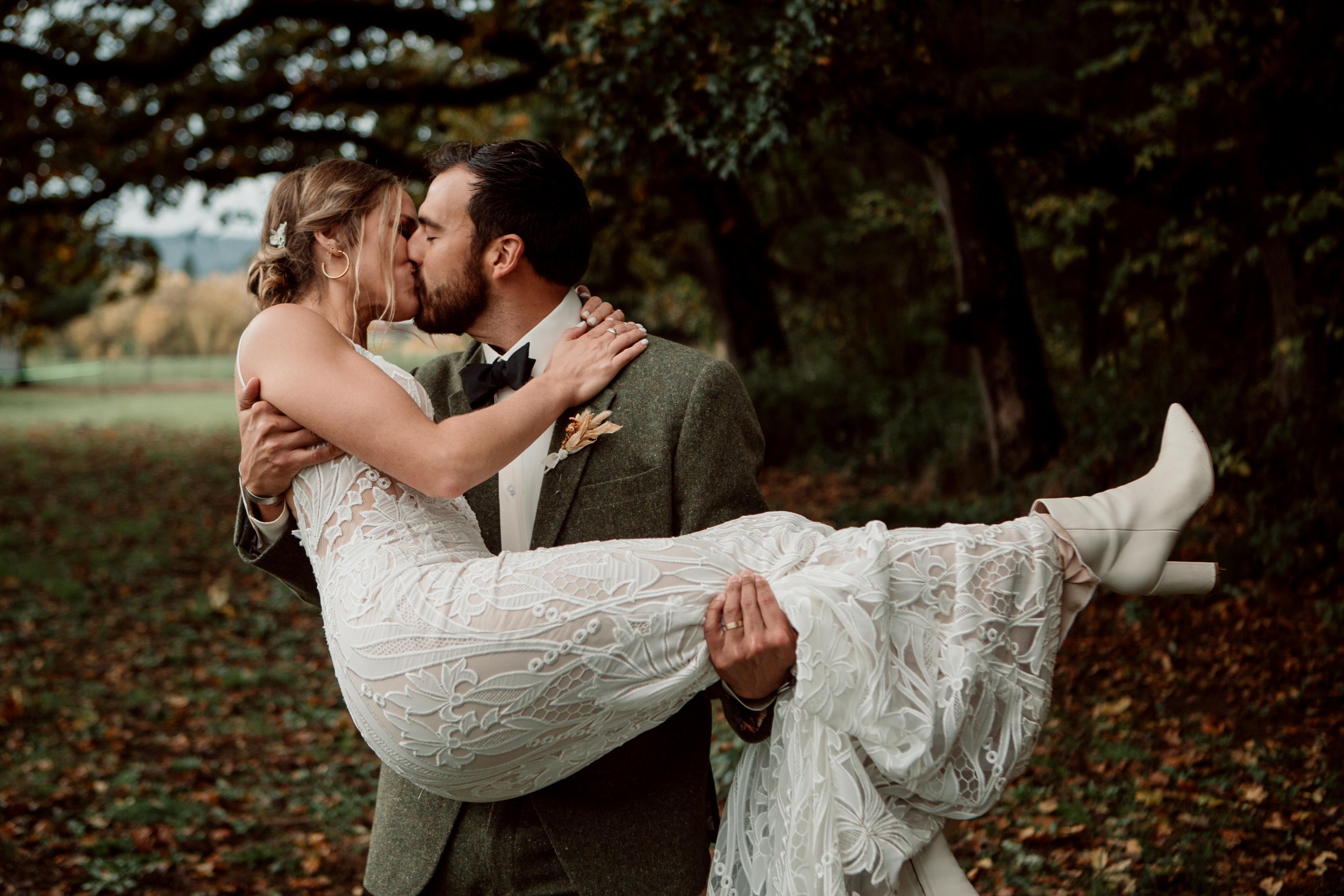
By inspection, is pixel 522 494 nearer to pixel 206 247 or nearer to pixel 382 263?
pixel 382 263

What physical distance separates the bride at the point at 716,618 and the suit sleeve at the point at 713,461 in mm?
131

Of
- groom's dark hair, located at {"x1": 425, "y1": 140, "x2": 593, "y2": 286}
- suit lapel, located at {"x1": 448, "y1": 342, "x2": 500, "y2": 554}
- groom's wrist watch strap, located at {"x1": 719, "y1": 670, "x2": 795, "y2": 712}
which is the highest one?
groom's dark hair, located at {"x1": 425, "y1": 140, "x2": 593, "y2": 286}

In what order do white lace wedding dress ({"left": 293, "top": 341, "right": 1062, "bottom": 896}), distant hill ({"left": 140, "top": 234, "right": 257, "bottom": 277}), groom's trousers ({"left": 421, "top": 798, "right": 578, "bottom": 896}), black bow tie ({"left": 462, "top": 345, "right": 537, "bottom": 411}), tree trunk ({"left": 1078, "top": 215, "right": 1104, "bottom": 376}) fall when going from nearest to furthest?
white lace wedding dress ({"left": 293, "top": 341, "right": 1062, "bottom": 896}) → groom's trousers ({"left": 421, "top": 798, "right": 578, "bottom": 896}) → black bow tie ({"left": 462, "top": 345, "right": 537, "bottom": 411}) → tree trunk ({"left": 1078, "top": 215, "right": 1104, "bottom": 376}) → distant hill ({"left": 140, "top": 234, "right": 257, "bottom": 277})

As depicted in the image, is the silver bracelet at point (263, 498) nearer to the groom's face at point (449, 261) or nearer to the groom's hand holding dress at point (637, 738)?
the groom's hand holding dress at point (637, 738)

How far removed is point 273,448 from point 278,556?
Result: 347 millimetres

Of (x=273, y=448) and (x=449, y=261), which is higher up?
(x=449, y=261)

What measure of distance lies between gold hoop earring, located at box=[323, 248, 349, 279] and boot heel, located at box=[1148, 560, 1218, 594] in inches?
73.9

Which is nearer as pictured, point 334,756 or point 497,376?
point 497,376

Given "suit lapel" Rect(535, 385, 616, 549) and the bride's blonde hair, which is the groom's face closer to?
the bride's blonde hair

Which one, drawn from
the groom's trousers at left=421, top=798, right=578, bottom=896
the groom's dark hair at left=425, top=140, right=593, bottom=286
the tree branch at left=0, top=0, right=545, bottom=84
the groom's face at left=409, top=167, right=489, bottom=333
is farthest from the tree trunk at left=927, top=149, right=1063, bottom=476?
the groom's trousers at left=421, top=798, right=578, bottom=896

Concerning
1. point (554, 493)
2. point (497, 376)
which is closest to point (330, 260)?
point (497, 376)

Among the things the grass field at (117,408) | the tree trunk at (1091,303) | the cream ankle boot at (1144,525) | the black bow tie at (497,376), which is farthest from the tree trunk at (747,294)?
the grass field at (117,408)

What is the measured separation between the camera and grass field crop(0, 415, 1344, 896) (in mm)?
4723

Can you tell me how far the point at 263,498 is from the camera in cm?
239
